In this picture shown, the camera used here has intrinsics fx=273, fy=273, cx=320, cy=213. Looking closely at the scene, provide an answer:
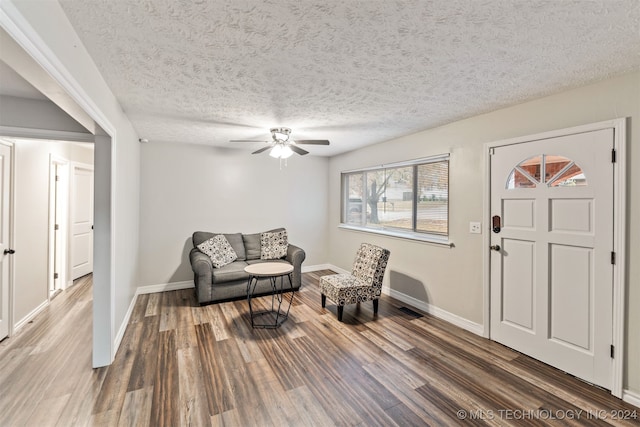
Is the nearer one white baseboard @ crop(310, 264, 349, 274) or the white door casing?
the white door casing

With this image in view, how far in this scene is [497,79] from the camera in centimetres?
211

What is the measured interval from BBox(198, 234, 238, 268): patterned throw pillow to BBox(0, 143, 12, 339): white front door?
1982mm

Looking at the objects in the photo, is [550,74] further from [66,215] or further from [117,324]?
[66,215]

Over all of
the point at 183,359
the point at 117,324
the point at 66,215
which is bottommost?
the point at 183,359

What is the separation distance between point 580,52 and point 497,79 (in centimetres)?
48

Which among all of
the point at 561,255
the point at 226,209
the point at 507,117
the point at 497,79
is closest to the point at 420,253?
the point at 561,255

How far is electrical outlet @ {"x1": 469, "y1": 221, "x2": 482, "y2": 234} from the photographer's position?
2.99 m

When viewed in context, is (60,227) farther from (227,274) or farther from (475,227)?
(475,227)

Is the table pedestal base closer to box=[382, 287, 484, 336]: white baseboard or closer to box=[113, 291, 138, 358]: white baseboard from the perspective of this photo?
box=[113, 291, 138, 358]: white baseboard

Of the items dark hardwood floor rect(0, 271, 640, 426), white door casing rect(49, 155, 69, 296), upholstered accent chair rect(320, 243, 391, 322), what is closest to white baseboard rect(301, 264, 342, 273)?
upholstered accent chair rect(320, 243, 391, 322)

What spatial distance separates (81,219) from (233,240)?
9.28ft

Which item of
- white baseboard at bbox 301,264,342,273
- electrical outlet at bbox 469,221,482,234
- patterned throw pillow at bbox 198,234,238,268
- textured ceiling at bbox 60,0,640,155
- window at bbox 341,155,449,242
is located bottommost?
white baseboard at bbox 301,264,342,273

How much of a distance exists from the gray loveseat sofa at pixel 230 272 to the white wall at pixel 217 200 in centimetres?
31

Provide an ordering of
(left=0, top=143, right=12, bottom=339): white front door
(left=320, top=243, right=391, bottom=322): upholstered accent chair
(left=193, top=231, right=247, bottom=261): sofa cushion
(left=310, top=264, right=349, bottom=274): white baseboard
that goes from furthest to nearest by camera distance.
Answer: (left=310, top=264, right=349, bottom=274): white baseboard < (left=193, top=231, right=247, bottom=261): sofa cushion < (left=320, top=243, right=391, bottom=322): upholstered accent chair < (left=0, top=143, right=12, bottom=339): white front door
